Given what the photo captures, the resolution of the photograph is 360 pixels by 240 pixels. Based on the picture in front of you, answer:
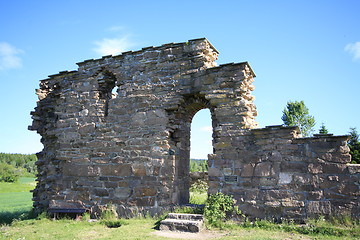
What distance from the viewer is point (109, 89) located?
9.58m

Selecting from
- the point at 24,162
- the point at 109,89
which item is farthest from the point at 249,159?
the point at 24,162

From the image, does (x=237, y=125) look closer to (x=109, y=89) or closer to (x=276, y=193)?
(x=276, y=193)

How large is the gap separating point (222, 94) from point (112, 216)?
4.64m

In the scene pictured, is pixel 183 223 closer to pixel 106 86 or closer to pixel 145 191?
pixel 145 191

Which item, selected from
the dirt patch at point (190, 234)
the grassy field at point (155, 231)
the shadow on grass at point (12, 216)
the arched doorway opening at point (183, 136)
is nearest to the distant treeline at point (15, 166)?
the shadow on grass at point (12, 216)

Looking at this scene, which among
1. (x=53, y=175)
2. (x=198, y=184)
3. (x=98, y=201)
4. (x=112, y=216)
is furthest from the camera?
(x=198, y=184)

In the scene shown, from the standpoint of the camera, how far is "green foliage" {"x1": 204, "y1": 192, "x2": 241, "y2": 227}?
6.67 metres

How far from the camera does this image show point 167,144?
7.97 m

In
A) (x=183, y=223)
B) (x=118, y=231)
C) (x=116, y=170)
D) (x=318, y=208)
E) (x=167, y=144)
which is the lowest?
(x=118, y=231)

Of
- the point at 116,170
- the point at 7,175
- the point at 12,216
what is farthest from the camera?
the point at 7,175

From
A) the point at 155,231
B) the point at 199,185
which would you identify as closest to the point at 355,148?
the point at 199,185

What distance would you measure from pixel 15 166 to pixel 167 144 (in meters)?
53.1

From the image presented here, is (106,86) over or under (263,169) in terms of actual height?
over

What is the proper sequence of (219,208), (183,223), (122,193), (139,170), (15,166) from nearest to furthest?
(183,223), (219,208), (139,170), (122,193), (15,166)
